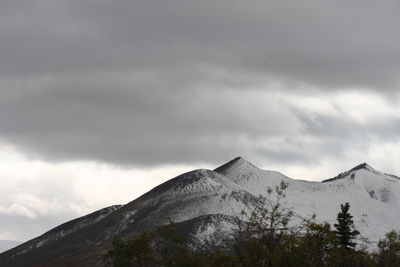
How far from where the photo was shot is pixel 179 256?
320ft

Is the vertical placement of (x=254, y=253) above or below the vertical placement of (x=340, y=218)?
below

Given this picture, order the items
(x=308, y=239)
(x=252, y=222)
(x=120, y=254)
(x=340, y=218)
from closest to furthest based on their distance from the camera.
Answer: (x=252, y=222) → (x=308, y=239) → (x=120, y=254) → (x=340, y=218)

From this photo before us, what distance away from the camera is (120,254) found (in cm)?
10419

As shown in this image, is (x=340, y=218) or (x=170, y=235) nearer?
(x=170, y=235)

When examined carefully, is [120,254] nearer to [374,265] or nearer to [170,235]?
[170,235]

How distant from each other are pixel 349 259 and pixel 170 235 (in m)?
26.5

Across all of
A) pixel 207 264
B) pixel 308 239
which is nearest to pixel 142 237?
pixel 207 264

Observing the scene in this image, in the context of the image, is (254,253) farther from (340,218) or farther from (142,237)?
(340,218)

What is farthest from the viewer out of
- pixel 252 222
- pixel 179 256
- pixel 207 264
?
pixel 179 256

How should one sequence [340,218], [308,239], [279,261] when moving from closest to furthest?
[279,261], [308,239], [340,218]

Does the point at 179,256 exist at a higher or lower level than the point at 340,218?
lower

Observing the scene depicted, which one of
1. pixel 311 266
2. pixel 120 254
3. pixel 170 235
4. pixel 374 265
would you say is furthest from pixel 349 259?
pixel 120 254

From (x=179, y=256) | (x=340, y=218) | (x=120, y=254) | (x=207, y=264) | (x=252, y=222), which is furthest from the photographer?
(x=340, y=218)

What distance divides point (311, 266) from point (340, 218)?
161 feet
